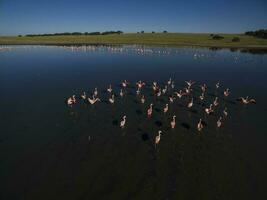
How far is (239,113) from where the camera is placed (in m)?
27.4

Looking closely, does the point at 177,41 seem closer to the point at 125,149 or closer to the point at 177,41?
the point at 177,41

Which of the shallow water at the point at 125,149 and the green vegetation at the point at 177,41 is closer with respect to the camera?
the shallow water at the point at 125,149

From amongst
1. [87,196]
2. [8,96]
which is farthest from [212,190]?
[8,96]

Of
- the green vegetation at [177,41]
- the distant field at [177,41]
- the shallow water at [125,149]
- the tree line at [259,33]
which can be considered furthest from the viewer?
the tree line at [259,33]

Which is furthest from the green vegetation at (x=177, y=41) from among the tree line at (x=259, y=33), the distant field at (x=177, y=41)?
the tree line at (x=259, y=33)

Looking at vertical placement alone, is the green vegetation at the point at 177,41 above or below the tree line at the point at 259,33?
below

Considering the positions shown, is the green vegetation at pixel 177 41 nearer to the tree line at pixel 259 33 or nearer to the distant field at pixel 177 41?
the distant field at pixel 177 41

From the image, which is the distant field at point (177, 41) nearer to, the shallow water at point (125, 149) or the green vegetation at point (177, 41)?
the green vegetation at point (177, 41)

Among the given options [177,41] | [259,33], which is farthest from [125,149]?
[259,33]

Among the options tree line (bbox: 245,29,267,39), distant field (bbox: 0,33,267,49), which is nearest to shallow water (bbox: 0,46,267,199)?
distant field (bbox: 0,33,267,49)

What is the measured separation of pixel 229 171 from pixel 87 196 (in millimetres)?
8208

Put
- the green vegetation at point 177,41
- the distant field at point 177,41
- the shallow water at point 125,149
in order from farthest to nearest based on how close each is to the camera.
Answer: the green vegetation at point 177,41 → the distant field at point 177,41 → the shallow water at point 125,149

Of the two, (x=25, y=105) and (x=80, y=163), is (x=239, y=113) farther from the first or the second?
(x=25, y=105)

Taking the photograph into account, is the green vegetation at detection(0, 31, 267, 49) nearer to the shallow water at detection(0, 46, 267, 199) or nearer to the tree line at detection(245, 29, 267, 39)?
the tree line at detection(245, 29, 267, 39)
